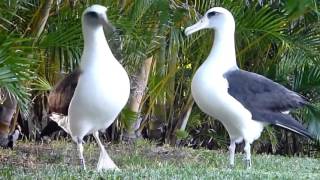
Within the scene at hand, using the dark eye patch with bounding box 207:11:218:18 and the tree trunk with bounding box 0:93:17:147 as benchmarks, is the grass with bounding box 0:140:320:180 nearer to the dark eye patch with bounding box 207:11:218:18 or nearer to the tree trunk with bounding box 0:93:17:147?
the tree trunk with bounding box 0:93:17:147

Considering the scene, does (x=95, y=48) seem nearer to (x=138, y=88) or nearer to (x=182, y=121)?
(x=138, y=88)

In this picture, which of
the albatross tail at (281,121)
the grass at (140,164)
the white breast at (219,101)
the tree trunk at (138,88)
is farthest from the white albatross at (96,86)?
the tree trunk at (138,88)

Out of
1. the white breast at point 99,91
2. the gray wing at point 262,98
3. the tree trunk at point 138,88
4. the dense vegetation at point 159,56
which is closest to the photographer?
the white breast at point 99,91

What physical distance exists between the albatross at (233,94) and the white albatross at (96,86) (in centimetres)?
67

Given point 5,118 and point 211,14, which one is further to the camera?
point 5,118

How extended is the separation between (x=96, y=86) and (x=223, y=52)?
1169 millimetres

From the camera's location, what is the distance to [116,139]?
8297 mm

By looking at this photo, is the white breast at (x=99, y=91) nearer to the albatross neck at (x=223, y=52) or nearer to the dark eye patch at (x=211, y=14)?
the albatross neck at (x=223, y=52)

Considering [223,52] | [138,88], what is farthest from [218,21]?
[138,88]

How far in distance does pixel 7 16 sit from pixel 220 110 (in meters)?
2.34

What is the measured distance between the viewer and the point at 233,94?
15.8ft

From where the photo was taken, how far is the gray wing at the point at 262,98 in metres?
4.87

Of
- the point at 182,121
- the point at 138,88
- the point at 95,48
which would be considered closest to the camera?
the point at 95,48

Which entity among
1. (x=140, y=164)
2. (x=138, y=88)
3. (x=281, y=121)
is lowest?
(x=140, y=164)
